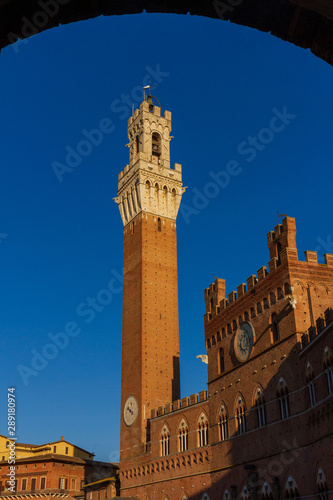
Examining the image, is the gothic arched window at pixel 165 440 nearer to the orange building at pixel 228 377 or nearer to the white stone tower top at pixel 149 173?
the orange building at pixel 228 377

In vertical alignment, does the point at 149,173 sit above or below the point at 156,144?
below

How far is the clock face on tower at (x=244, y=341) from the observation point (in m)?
26.0

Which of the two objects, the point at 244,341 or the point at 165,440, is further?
the point at 165,440

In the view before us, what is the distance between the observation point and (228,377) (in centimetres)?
2756

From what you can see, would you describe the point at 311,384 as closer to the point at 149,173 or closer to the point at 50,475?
the point at 149,173

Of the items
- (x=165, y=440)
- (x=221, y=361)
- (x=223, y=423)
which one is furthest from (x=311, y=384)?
(x=165, y=440)

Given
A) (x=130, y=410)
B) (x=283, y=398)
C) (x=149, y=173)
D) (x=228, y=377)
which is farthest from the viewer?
(x=149, y=173)

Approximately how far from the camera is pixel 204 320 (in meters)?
31.8

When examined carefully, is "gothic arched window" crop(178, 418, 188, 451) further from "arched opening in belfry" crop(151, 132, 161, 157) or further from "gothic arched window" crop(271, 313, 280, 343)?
"arched opening in belfry" crop(151, 132, 161, 157)

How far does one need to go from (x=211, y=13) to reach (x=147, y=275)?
123 feet

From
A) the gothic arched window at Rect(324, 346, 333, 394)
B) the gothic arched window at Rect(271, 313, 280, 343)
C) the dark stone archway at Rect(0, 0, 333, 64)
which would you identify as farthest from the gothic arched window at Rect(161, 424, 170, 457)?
the dark stone archway at Rect(0, 0, 333, 64)

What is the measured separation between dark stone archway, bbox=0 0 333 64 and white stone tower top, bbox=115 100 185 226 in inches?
1556

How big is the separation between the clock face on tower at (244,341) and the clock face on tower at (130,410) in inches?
529

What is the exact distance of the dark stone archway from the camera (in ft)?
13.2
